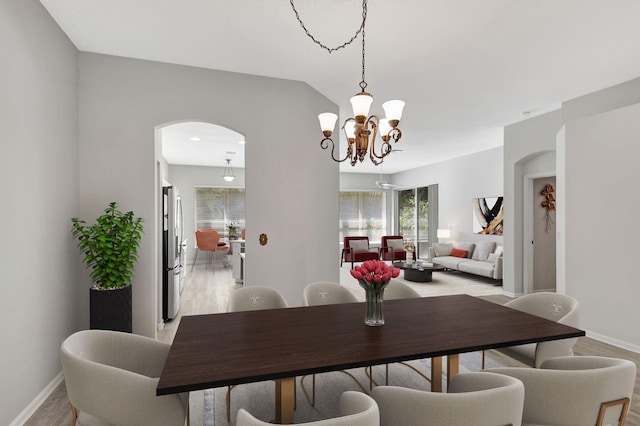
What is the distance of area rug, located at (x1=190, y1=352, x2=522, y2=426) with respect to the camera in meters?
2.37

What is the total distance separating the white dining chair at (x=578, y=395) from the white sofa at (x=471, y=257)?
→ 5.55 metres

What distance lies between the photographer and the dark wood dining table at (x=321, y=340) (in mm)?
1439

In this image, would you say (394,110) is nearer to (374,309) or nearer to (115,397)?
(374,309)

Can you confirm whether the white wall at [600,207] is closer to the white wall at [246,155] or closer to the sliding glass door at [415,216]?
the white wall at [246,155]

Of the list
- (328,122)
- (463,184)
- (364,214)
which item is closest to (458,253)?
(463,184)

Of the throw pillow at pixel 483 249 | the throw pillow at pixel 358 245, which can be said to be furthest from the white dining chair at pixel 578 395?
the throw pillow at pixel 358 245

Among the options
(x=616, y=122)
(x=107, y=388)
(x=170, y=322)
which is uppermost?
(x=616, y=122)

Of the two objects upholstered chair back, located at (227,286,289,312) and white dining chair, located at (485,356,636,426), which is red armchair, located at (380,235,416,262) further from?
white dining chair, located at (485,356,636,426)

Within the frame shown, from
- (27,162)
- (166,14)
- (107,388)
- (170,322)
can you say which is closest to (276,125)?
(166,14)

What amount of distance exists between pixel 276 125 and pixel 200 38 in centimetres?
119

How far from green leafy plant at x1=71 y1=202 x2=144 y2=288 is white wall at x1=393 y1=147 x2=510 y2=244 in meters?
6.89

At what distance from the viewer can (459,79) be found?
12.9ft

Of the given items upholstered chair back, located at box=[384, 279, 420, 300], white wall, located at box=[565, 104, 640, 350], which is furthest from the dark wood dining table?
white wall, located at box=[565, 104, 640, 350]

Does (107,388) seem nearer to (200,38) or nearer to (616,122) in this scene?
(200,38)
